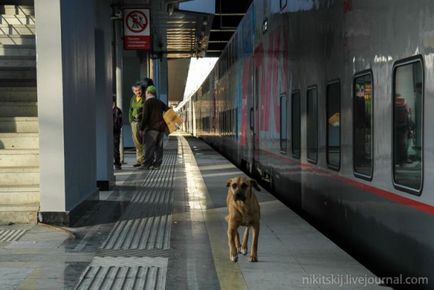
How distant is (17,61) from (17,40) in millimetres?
910

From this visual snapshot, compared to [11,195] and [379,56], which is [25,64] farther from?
[379,56]

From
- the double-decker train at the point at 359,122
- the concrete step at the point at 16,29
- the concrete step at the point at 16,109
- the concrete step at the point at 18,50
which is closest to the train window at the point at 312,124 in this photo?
the double-decker train at the point at 359,122

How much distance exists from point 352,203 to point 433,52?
85.6 inches

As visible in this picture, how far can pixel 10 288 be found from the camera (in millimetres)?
4836

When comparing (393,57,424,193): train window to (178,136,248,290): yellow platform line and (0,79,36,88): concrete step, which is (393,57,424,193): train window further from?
(0,79,36,88): concrete step

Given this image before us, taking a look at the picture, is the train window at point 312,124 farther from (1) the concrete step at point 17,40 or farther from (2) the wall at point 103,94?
(1) the concrete step at point 17,40

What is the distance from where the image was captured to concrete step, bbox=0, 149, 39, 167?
8477mm

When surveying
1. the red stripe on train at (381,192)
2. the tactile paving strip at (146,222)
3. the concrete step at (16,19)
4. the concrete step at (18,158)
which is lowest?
the tactile paving strip at (146,222)

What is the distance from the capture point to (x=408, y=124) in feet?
15.0

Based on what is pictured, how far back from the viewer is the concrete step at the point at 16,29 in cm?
1157

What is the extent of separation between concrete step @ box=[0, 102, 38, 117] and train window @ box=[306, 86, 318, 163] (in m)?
4.48

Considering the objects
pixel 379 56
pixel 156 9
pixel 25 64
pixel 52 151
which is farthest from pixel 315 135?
pixel 156 9

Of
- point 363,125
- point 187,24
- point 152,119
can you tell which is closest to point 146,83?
point 152,119

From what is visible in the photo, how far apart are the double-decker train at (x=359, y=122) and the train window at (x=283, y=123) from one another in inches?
0.6
